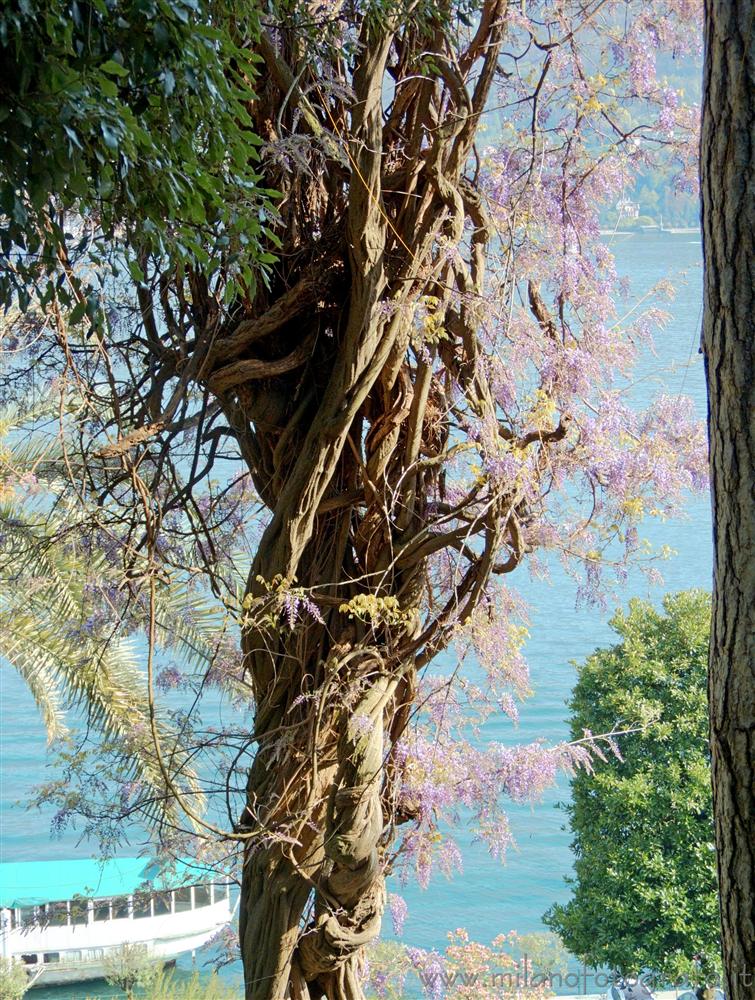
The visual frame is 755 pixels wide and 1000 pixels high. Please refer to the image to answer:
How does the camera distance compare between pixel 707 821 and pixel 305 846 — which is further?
pixel 707 821

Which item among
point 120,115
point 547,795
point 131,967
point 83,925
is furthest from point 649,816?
point 120,115

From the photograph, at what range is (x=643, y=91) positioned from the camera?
9.36 feet

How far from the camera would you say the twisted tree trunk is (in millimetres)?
1138

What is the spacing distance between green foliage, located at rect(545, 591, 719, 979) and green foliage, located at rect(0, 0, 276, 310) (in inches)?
172

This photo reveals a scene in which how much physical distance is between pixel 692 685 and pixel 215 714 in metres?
5.33

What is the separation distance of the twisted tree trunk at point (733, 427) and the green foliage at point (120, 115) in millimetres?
604

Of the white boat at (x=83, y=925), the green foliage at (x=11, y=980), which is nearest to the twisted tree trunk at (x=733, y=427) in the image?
the green foliage at (x=11, y=980)

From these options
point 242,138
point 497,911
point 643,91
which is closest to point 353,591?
point 242,138

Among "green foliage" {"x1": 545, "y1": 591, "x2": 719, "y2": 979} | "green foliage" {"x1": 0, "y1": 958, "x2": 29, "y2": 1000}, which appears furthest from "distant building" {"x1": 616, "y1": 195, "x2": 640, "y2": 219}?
"green foliage" {"x1": 0, "y1": 958, "x2": 29, "y2": 1000}

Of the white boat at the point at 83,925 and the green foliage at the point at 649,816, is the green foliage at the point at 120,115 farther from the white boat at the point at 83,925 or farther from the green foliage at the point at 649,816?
the white boat at the point at 83,925

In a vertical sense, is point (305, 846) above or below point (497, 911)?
above

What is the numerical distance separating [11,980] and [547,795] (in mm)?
4822

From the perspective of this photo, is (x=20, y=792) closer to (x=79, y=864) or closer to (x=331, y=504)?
(x=79, y=864)

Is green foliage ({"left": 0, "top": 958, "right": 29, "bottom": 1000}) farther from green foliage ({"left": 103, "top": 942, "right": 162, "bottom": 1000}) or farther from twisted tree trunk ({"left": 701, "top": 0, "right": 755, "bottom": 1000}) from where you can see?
twisted tree trunk ({"left": 701, "top": 0, "right": 755, "bottom": 1000})
